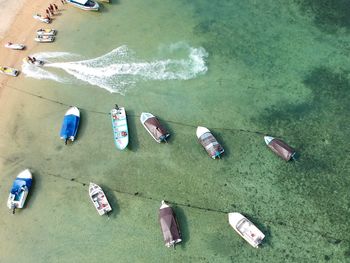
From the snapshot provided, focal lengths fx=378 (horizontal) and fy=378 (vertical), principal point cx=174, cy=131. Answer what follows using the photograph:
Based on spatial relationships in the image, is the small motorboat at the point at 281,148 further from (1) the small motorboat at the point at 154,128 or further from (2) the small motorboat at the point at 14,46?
(2) the small motorboat at the point at 14,46

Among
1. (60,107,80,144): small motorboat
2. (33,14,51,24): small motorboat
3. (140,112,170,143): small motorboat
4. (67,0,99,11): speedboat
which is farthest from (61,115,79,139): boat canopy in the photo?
(67,0,99,11): speedboat

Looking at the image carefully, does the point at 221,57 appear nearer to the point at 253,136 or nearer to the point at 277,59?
the point at 277,59

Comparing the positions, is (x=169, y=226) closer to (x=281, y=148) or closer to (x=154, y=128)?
(x=154, y=128)

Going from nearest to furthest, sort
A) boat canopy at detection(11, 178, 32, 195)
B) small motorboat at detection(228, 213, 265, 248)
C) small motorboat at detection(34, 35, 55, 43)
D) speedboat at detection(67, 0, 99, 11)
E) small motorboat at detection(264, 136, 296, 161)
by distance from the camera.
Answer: small motorboat at detection(228, 213, 265, 248), boat canopy at detection(11, 178, 32, 195), small motorboat at detection(264, 136, 296, 161), small motorboat at detection(34, 35, 55, 43), speedboat at detection(67, 0, 99, 11)

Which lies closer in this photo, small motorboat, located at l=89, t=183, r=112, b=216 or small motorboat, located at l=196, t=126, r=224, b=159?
small motorboat, located at l=89, t=183, r=112, b=216

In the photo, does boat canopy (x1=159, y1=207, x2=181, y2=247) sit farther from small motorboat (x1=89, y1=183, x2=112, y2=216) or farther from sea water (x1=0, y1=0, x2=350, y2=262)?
small motorboat (x1=89, y1=183, x2=112, y2=216)

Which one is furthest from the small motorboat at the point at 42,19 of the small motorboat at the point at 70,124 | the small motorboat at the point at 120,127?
the small motorboat at the point at 120,127

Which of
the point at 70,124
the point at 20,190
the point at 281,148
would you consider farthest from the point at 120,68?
the point at 281,148
